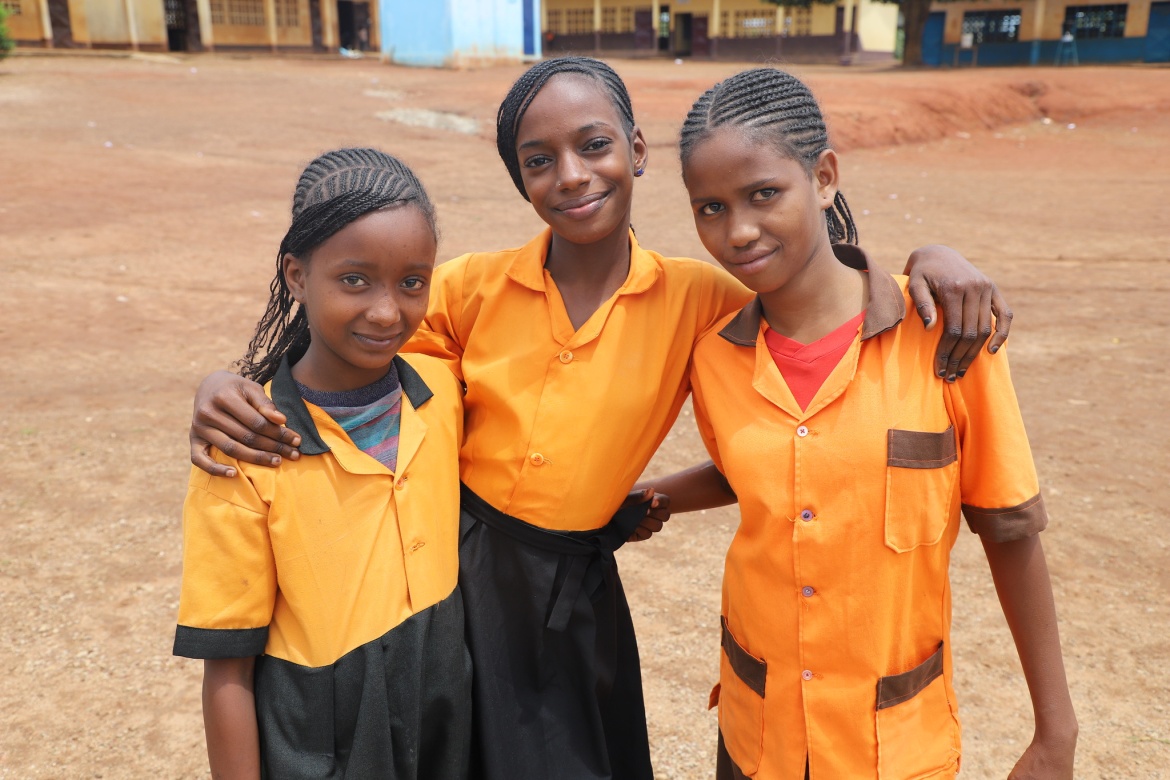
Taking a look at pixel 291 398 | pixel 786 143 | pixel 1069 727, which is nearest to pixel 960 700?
pixel 1069 727

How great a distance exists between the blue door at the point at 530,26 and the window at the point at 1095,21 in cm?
1551

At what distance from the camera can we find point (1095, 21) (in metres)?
28.1

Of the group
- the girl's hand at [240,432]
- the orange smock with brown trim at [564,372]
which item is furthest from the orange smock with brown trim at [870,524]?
the girl's hand at [240,432]

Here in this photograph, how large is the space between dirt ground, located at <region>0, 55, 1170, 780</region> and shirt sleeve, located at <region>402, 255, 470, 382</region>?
54.9 inches

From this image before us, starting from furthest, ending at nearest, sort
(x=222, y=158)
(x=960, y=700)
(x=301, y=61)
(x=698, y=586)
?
(x=301, y=61)
(x=222, y=158)
(x=698, y=586)
(x=960, y=700)

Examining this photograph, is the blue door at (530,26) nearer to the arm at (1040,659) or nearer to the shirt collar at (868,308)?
the shirt collar at (868,308)

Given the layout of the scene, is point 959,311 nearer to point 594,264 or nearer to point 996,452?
point 996,452

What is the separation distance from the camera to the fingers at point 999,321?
60.0 inches

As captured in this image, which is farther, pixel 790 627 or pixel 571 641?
pixel 571 641

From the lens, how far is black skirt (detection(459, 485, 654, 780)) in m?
1.77

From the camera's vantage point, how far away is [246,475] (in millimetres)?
1497

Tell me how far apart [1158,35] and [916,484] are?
31.3 metres

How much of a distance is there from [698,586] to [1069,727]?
1.98 m

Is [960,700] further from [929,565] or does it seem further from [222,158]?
[222,158]
